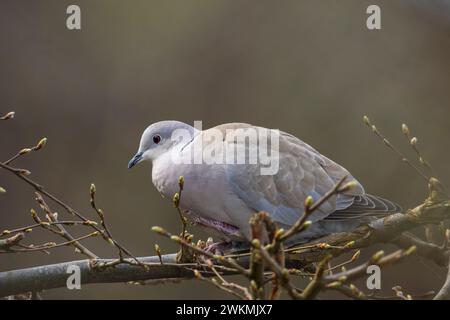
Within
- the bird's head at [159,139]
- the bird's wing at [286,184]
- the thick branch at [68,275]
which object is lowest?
the thick branch at [68,275]

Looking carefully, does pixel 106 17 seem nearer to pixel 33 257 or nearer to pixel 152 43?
pixel 152 43

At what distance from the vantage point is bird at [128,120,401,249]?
3.14 m

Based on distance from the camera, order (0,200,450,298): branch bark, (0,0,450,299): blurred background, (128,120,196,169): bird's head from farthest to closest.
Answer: (0,0,450,299): blurred background < (128,120,196,169): bird's head < (0,200,450,298): branch bark

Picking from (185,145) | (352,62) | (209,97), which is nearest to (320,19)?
(352,62)

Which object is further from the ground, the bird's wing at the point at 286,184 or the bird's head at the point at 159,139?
the bird's head at the point at 159,139

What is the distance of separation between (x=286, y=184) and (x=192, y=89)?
10.7ft

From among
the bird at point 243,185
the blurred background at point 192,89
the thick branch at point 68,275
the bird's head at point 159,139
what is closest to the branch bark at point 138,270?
the thick branch at point 68,275

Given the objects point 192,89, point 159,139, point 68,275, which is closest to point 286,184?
point 159,139

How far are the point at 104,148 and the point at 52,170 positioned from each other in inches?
17.4

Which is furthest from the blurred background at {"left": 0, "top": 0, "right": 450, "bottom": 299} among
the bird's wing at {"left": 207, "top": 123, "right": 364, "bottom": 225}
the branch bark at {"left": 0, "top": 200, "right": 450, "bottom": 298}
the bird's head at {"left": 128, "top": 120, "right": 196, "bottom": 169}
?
the branch bark at {"left": 0, "top": 200, "right": 450, "bottom": 298}

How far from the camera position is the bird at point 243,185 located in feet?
10.3

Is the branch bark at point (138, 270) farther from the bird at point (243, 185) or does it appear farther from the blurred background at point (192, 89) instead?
the blurred background at point (192, 89)

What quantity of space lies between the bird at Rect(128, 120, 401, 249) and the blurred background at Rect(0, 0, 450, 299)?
7.47 ft

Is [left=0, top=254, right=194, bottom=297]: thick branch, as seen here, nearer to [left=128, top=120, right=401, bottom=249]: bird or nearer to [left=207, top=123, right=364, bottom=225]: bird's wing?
[left=128, top=120, right=401, bottom=249]: bird
